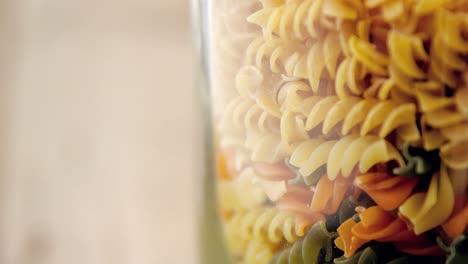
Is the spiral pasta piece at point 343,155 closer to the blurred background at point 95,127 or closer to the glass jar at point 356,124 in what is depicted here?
the glass jar at point 356,124

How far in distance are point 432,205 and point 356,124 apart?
1.8 inches

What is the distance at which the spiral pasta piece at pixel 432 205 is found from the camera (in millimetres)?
262

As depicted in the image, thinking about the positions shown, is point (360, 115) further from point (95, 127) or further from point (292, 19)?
point (95, 127)

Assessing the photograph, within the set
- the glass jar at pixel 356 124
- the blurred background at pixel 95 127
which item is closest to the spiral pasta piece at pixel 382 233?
the glass jar at pixel 356 124

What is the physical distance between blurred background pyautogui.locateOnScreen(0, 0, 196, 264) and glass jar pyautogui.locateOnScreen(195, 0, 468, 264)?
0.94 ft

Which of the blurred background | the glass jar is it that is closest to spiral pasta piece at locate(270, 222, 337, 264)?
the glass jar

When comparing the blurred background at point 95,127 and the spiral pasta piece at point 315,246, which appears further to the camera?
the blurred background at point 95,127

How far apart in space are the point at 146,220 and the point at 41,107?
154 millimetres

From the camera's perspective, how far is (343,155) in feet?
0.91

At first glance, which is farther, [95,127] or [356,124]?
[95,127]

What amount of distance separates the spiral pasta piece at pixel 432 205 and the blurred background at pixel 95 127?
0.34m

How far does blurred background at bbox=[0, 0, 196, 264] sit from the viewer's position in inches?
23.3

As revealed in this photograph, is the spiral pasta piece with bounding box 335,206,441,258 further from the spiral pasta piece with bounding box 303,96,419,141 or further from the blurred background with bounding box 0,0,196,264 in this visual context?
the blurred background with bounding box 0,0,196,264

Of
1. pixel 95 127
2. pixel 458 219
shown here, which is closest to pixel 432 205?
pixel 458 219
